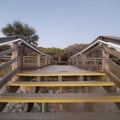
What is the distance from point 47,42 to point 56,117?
30.7m

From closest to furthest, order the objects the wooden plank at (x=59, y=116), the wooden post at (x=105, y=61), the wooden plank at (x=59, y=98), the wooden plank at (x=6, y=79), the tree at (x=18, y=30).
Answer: the wooden plank at (x=59, y=116)
the wooden plank at (x=59, y=98)
the wooden plank at (x=6, y=79)
the wooden post at (x=105, y=61)
the tree at (x=18, y=30)

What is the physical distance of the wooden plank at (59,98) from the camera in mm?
2432

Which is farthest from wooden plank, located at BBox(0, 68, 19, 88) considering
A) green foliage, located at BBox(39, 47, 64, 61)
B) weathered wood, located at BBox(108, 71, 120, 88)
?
green foliage, located at BBox(39, 47, 64, 61)

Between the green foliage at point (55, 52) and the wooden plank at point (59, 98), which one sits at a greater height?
the green foliage at point (55, 52)

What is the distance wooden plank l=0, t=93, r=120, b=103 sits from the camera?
2.43 meters

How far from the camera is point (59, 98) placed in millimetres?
2488

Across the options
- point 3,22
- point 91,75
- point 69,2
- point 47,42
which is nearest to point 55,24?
point 69,2

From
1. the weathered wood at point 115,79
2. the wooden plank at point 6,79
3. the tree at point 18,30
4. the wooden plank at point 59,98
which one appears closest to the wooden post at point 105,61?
the weathered wood at point 115,79

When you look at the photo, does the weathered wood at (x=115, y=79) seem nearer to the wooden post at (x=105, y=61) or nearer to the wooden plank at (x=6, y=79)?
the wooden post at (x=105, y=61)

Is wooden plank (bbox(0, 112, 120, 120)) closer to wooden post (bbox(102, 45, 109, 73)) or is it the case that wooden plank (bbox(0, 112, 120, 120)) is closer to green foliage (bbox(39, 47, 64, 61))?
wooden post (bbox(102, 45, 109, 73))

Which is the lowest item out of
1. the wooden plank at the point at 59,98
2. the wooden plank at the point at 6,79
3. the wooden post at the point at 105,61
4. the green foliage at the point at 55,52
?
the wooden plank at the point at 59,98

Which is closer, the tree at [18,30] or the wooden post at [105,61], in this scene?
the wooden post at [105,61]

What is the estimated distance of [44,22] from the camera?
858 inches

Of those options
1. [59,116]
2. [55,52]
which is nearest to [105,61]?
[59,116]
